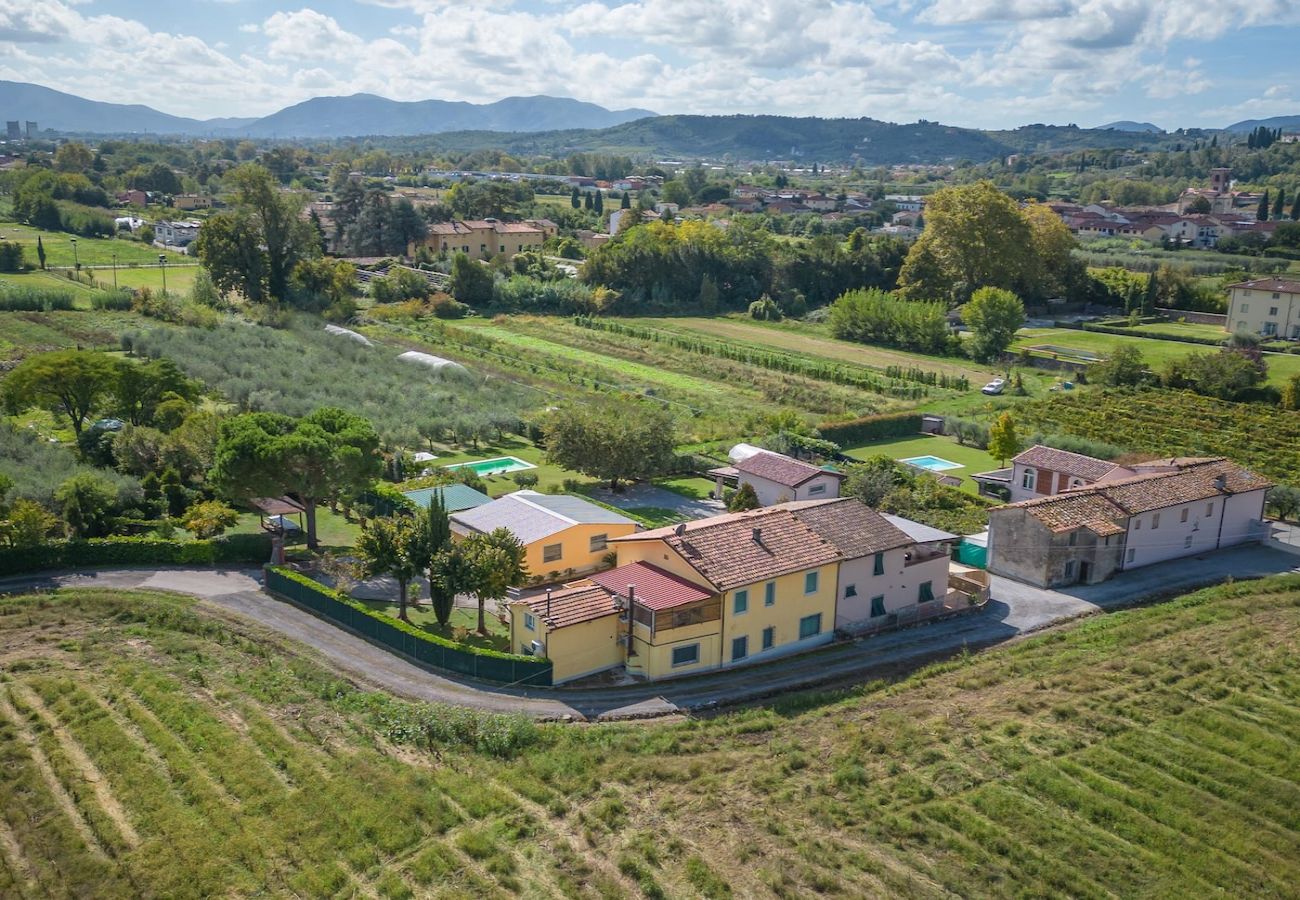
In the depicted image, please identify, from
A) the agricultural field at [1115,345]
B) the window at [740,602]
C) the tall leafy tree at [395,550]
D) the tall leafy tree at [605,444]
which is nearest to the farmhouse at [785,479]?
the tall leafy tree at [605,444]

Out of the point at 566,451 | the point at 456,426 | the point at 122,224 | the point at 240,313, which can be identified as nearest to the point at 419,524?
the point at 566,451

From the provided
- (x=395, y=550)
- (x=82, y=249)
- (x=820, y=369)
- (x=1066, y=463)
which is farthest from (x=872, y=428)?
(x=82, y=249)

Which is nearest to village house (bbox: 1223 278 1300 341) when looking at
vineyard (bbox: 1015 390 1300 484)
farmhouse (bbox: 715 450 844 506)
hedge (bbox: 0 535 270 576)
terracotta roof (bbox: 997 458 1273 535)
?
vineyard (bbox: 1015 390 1300 484)

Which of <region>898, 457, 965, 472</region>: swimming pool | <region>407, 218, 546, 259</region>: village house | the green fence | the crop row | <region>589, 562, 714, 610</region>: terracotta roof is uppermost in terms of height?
<region>407, 218, 546, 259</region>: village house

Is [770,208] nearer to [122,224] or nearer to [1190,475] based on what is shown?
[122,224]

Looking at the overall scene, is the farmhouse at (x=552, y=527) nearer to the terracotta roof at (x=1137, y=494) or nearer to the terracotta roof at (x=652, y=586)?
the terracotta roof at (x=652, y=586)

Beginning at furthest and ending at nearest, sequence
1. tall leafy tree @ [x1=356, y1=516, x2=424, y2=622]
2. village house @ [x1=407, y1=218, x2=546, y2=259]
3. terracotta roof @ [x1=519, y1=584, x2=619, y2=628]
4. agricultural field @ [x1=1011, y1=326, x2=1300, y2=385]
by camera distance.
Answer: village house @ [x1=407, y1=218, x2=546, y2=259] → agricultural field @ [x1=1011, y1=326, x2=1300, y2=385] → tall leafy tree @ [x1=356, y1=516, x2=424, y2=622] → terracotta roof @ [x1=519, y1=584, x2=619, y2=628]

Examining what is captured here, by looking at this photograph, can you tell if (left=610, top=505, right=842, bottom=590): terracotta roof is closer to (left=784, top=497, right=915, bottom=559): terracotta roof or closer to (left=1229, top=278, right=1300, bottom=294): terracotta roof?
(left=784, top=497, right=915, bottom=559): terracotta roof

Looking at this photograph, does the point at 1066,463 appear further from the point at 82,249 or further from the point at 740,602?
the point at 82,249
